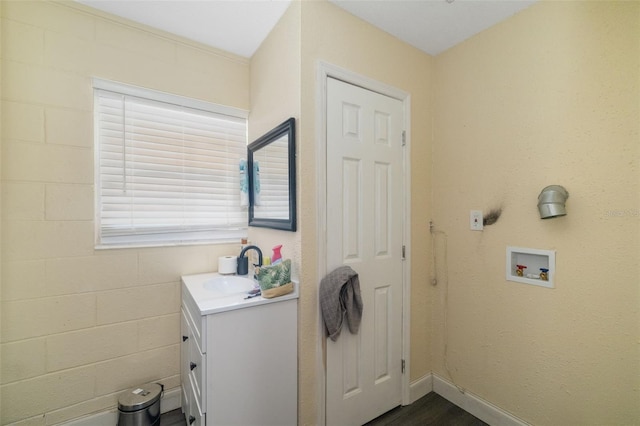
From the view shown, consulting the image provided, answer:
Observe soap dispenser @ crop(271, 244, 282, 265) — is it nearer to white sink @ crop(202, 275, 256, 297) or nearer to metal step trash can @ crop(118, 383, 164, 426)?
white sink @ crop(202, 275, 256, 297)

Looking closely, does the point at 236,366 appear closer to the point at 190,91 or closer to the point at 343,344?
the point at 343,344

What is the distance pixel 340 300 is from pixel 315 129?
3.26 ft

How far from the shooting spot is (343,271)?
1501 mm

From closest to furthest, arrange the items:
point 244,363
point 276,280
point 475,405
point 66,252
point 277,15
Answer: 1. point 244,363
2. point 276,280
3. point 66,252
4. point 277,15
5. point 475,405

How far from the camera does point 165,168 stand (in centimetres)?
184

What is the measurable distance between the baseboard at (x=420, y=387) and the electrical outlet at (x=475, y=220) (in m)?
1.19

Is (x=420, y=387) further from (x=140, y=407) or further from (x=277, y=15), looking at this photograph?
(x=277, y=15)

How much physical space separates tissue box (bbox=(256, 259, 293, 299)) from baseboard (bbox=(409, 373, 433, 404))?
49.7 inches

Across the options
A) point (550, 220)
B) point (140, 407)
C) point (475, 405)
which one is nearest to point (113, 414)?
point (140, 407)

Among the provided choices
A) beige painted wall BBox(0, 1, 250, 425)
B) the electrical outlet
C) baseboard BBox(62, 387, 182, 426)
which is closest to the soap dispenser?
beige painted wall BBox(0, 1, 250, 425)

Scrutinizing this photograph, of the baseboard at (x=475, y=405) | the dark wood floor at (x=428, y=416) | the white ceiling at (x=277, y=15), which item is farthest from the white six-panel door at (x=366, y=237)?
the white ceiling at (x=277, y=15)

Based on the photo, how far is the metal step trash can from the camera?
148 centimetres

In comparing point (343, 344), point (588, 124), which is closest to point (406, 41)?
point (588, 124)

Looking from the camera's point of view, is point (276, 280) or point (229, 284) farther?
point (229, 284)
